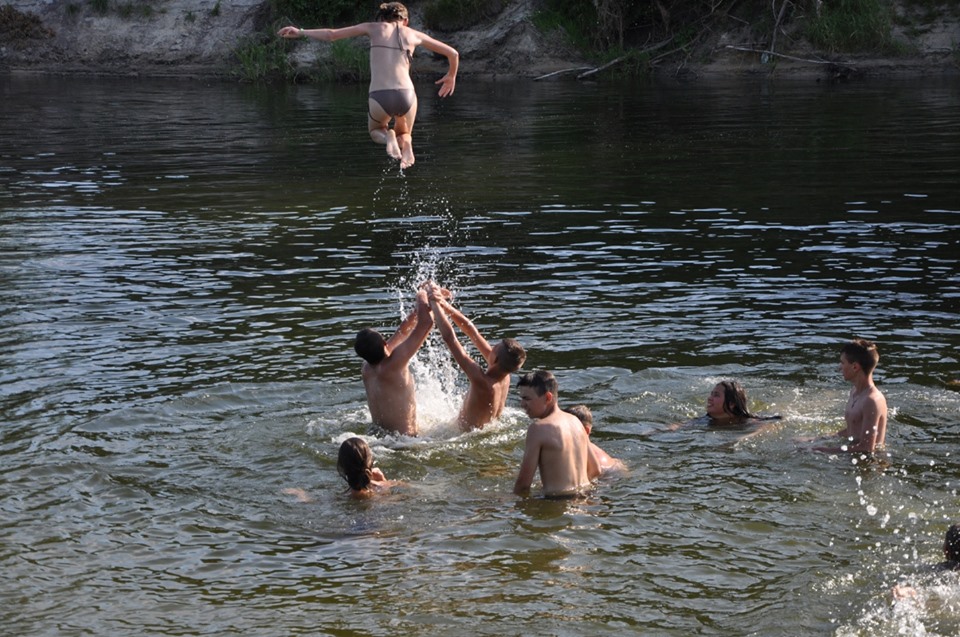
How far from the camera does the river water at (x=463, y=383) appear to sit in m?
9.08

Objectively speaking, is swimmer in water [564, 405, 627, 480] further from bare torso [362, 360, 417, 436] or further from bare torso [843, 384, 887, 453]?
bare torso [843, 384, 887, 453]

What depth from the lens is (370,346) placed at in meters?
11.9

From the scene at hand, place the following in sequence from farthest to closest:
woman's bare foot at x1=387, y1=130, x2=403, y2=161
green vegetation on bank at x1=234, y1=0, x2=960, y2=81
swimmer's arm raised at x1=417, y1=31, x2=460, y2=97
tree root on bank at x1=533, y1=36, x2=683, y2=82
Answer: tree root on bank at x1=533, y1=36, x2=683, y2=82, green vegetation on bank at x1=234, y1=0, x2=960, y2=81, woman's bare foot at x1=387, y1=130, x2=403, y2=161, swimmer's arm raised at x1=417, y1=31, x2=460, y2=97

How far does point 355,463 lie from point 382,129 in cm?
480

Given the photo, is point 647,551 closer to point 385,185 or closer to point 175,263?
point 175,263

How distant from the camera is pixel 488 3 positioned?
4503cm

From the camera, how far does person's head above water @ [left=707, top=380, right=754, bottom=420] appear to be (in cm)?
1214

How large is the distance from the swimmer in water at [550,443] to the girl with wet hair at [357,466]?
4.00ft

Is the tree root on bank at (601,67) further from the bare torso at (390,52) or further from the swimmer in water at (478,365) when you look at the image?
the swimmer in water at (478,365)

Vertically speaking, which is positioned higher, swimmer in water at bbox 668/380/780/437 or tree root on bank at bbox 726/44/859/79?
tree root on bank at bbox 726/44/859/79

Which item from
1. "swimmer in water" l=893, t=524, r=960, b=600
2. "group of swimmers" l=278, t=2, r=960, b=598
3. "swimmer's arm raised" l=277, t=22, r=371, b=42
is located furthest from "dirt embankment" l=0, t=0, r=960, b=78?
"swimmer in water" l=893, t=524, r=960, b=600

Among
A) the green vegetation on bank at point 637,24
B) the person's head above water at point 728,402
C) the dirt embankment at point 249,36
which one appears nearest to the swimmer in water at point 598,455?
the person's head above water at point 728,402

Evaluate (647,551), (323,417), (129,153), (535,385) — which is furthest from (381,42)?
(129,153)

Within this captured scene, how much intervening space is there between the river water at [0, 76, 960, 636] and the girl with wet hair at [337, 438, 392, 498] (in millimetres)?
166
